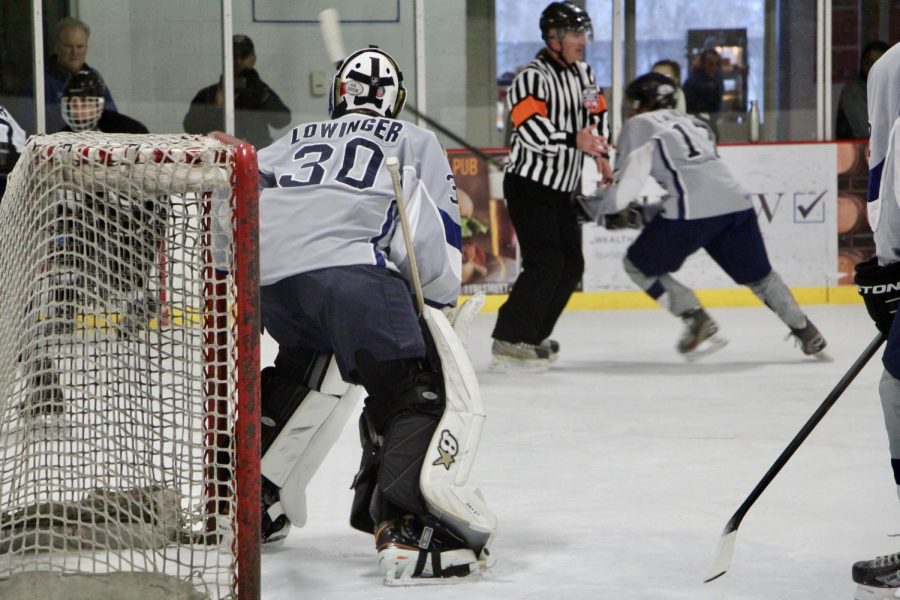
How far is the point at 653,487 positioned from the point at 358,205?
1172 millimetres

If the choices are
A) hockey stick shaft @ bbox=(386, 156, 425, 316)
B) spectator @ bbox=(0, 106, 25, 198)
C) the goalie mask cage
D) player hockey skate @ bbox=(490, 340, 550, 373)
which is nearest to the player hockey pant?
player hockey skate @ bbox=(490, 340, 550, 373)

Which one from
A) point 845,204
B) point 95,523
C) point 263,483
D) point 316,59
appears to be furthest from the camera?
point 316,59

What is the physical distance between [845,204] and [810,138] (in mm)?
569

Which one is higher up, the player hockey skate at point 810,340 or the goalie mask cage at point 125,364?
the goalie mask cage at point 125,364

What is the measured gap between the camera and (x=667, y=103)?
5531 millimetres

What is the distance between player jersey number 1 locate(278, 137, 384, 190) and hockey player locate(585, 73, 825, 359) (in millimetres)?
2830

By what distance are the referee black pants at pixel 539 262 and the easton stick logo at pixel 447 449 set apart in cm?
277

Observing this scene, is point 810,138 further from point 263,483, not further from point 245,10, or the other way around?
point 263,483

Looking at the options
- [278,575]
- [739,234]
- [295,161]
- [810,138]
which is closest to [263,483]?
[278,575]

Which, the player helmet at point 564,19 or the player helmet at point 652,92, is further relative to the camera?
the player helmet at point 652,92

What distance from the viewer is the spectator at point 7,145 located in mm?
4016

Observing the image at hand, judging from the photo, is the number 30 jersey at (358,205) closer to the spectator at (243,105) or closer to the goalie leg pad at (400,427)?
the goalie leg pad at (400,427)

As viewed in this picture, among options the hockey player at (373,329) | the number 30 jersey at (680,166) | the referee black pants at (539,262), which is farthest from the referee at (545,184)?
the hockey player at (373,329)

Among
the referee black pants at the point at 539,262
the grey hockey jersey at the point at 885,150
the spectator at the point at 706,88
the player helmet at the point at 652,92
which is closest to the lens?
the grey hockey jersey at the point at 885,150
